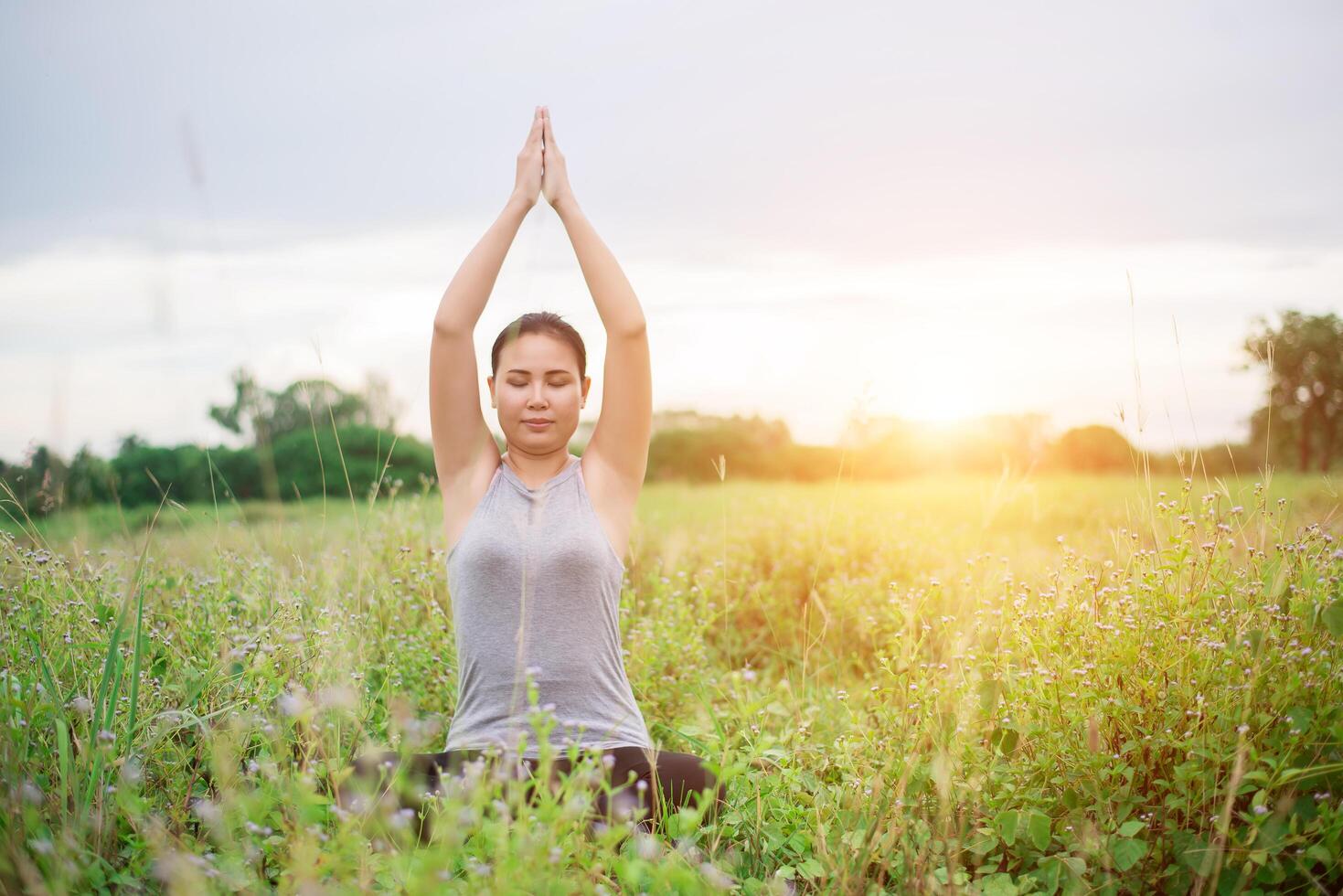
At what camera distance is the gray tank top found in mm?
2832

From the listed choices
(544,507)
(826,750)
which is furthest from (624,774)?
(826,750)

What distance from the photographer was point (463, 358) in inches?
119

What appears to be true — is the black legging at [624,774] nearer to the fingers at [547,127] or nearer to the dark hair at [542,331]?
the dark hair at [542,331]

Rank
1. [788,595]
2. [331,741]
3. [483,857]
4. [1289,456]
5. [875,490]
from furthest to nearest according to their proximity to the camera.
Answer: [1289,456]
[875,490]
[788,595]
[331,741]
[483,857]

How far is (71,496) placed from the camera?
4711 millimetres

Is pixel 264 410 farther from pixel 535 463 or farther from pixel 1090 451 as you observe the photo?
pixel 1090 451

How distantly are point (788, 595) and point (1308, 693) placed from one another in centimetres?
401

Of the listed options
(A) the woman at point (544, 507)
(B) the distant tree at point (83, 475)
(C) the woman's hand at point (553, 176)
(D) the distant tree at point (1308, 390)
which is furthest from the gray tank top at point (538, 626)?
(D) the distant tree at point (1308, 390)

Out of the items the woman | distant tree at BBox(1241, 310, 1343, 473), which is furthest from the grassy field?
distant tree at BBox(1241, 310, 1343, 473)

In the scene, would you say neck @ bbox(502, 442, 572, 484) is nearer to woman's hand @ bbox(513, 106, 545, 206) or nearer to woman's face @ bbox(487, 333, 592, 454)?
woman's face @ bbox(487, 333, 592, 454)

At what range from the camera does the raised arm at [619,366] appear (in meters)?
3.04

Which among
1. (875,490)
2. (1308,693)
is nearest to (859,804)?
(1308,693)

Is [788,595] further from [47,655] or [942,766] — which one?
[47,655]

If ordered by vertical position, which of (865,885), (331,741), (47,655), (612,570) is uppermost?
(612,570)
